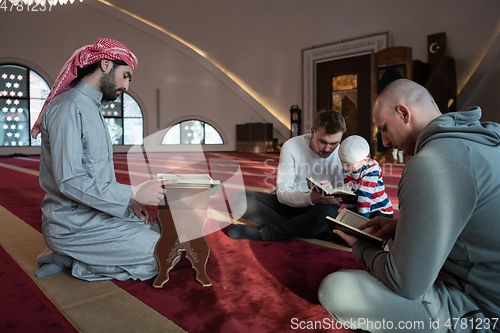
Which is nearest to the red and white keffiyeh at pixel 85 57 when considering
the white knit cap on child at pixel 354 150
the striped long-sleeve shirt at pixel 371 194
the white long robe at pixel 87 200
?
the white long robe at pixel 87 200

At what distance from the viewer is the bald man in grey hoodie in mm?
930

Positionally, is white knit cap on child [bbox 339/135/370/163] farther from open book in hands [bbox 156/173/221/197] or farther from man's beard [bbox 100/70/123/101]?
man's beard [bbox 100/70/123/101]

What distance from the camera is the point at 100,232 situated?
171 cm

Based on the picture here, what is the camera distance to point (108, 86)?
175cm

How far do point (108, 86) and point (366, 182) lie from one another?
163cm

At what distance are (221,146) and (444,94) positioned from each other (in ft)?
27.2

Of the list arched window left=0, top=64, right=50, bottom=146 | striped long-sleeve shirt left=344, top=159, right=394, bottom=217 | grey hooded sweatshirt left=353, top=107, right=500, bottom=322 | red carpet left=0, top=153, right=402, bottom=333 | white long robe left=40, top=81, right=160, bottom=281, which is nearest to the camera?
grey hooded sweatshirt left=353, top=107, right=500, bottom=322

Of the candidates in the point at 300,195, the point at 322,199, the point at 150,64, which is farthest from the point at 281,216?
the point at 150,64

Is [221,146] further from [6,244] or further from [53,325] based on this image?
[53,325]

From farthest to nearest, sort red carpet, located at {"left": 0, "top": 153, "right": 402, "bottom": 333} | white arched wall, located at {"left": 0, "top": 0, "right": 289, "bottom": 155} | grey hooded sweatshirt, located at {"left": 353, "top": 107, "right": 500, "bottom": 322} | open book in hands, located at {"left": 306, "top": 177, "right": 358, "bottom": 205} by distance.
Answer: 1. white arched wall, located at {"left": 0, "top": 0, "right": 289, "bottom": 155}
2. open book in hands, located at {"left": 306, "top": 177, "right": 358, "bottom": 205}
3. red carpet, located at {"left": 0, "top": 153, "right": 402, "bottom": 333}
4. grey hooded sweatshirt, located at {"left": 353, "top": 107, "right": 500, "bottom": 322}

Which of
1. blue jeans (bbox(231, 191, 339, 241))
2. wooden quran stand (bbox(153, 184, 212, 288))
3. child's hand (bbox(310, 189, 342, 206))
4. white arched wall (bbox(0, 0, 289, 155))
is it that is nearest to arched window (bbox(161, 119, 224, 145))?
white arched wall (bbox(0, 0, 289, 155))

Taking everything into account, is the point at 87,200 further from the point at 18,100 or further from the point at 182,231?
the point at 18,100

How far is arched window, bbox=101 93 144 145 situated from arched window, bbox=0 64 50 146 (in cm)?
221

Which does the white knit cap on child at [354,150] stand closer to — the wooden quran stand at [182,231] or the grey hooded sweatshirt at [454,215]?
the wooden quran stand at [182,231]
